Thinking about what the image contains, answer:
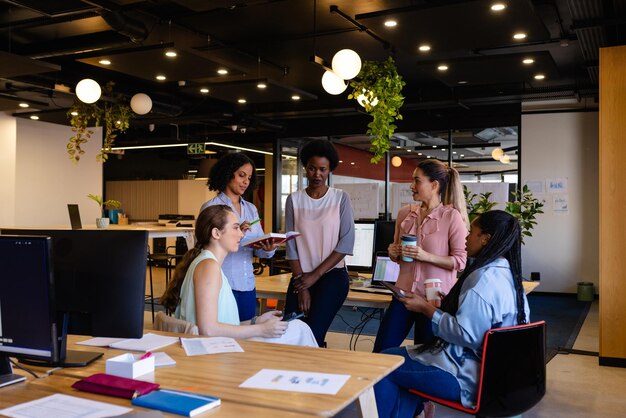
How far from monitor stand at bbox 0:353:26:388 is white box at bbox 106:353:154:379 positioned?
0.28 meters

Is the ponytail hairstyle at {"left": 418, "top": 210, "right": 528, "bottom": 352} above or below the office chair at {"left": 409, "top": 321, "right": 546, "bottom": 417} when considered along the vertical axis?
above

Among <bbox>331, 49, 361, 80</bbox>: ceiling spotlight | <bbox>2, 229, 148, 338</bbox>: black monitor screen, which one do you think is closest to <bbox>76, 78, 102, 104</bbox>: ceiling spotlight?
<bbox>331, 49, 361, 80</bbox>: ceiling spotlight

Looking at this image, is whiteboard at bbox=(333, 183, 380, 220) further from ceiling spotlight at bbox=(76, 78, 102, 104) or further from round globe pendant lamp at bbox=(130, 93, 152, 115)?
ceiling spotlight at bbox=(76, 78, 102, 104)

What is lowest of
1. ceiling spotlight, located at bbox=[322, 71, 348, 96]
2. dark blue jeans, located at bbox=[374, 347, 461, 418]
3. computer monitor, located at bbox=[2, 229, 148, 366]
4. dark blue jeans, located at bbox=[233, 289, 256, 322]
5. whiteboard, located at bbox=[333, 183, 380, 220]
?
dark blue jeans, located at bbox=[374, 347, 461, 418]

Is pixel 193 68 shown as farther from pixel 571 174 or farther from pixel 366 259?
pixel 571 174

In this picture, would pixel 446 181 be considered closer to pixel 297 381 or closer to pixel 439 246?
pixel 439 246

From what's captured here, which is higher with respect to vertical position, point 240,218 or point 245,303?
point 240,218

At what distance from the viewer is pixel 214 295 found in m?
2.56

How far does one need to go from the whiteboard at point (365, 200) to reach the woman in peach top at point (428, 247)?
860 centimetres

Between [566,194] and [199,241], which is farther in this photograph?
[566,194]

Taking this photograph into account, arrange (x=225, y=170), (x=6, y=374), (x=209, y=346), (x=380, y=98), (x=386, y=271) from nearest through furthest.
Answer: (x=6, y=374) < (x=209, y=346) < (x=225, y=170) < (x=386, y=271) < (x=380, y=98)

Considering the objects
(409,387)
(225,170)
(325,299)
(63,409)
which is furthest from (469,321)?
(225,170)

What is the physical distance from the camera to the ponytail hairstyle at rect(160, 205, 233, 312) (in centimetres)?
279

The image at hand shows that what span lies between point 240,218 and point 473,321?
1619mm
